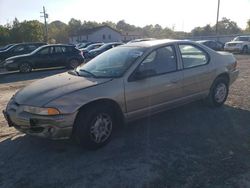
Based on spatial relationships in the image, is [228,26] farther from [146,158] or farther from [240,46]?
[146,158]

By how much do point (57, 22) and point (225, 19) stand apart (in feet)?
234

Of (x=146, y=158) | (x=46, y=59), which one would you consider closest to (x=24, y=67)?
(x=46, y=59)

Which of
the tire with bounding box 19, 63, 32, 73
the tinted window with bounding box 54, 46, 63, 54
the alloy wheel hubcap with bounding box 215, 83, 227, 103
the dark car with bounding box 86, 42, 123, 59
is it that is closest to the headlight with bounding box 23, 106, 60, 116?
the alloy wheel hubcap with bounding box 215, 83, 227, 103

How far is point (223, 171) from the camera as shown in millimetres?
3826

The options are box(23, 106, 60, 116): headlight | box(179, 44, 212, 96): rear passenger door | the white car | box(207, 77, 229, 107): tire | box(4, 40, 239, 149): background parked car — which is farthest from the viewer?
the white car

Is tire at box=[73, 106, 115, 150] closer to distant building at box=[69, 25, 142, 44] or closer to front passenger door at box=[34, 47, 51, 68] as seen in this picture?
front passenger door at box=[34, 47, 51, 68]

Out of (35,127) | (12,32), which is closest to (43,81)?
(35,127)

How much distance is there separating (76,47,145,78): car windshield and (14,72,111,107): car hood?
237 millimetres

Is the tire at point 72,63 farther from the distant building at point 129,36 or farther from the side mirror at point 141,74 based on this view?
the distant building at point 129,36

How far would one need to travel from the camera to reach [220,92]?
21.6 feet

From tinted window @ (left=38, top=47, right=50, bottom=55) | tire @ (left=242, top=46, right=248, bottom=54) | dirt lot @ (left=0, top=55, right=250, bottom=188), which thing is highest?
tinted window @ (left=38, top=47, right=50, bottom=55)

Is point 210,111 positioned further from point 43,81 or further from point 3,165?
point 3,165

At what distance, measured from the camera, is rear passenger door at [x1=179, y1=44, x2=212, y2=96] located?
5719 mm

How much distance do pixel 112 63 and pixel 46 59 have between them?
39.1 feet
